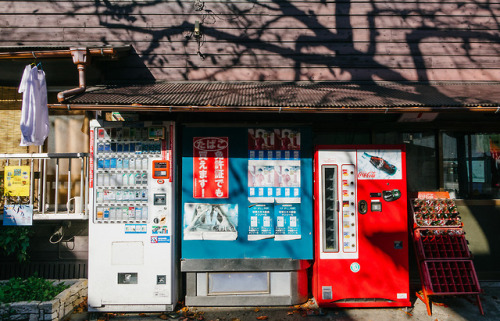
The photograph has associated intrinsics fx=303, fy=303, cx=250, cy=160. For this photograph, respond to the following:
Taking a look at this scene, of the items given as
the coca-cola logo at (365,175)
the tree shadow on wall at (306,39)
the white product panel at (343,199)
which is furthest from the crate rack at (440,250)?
the tree shadow on wall at (306,39)

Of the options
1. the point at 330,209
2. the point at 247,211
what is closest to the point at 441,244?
the point at 330,209

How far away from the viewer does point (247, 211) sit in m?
4.79

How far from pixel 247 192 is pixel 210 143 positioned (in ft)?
3.20

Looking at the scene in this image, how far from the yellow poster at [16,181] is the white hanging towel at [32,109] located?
2.55 feet

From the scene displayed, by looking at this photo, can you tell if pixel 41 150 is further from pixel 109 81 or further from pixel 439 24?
pixel 439 24

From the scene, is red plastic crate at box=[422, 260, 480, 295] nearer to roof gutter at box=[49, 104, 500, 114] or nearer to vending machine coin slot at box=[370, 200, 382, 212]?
vending machine coin slot at box=[370, 200, 382, 212]

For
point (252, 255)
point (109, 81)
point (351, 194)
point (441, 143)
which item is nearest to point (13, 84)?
point (109, 81)

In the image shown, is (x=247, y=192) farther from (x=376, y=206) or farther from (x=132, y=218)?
(x=376, y=206)

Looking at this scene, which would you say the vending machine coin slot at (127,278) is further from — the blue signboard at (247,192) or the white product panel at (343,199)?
the white product panel at (343,199)

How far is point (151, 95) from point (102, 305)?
10.5 ft

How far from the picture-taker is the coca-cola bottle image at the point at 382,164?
4.66m

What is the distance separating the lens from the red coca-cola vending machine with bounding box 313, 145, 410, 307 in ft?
15.1

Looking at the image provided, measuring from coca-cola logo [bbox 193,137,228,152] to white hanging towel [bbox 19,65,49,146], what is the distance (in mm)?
2285

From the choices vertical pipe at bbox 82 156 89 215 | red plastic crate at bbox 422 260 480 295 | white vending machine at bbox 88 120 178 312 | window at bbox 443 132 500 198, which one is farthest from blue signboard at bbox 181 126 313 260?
window at bbox 443 132 500 198
